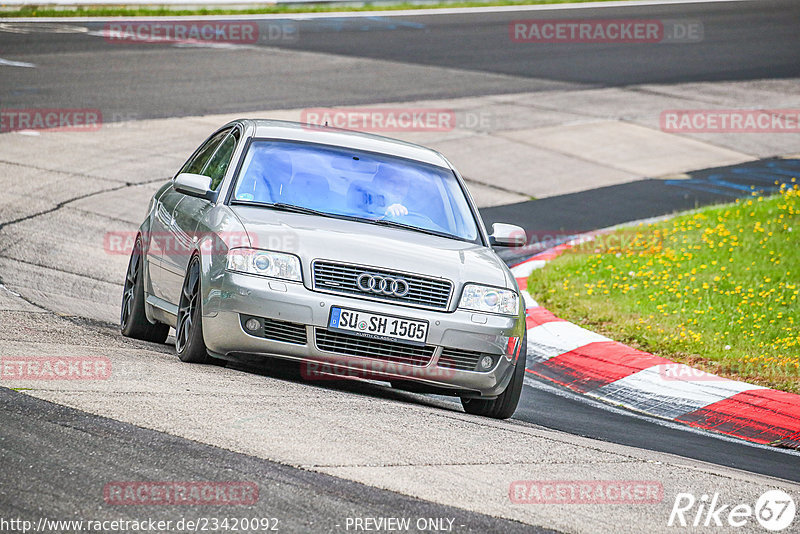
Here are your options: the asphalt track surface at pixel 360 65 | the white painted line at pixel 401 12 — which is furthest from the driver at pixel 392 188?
the white painted line at pixel 401 12

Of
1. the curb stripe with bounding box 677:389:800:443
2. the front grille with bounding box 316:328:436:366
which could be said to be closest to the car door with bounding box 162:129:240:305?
the front grille with bounding box 316:328:436:366

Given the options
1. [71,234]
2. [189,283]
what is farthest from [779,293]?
[71,234]

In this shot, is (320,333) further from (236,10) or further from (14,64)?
(236,10)

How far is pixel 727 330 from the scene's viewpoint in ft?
32.6

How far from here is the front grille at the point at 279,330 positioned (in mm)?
6863

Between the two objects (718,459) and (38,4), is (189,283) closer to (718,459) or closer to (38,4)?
(718,459)

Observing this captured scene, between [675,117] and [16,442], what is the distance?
17550 mm

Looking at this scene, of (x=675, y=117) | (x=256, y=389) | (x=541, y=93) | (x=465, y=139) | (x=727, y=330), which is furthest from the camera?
(x=541, y=93)

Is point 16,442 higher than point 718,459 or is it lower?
higher

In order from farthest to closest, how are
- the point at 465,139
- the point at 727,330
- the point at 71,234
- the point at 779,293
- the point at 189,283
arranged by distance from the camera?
1. the point at 465,139
2. the point at 71,234
3. the point at 779,293
4. the point at 727,330
5. the point at 189,283

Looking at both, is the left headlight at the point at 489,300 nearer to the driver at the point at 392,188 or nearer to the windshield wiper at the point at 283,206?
the driver at the point at 392,188

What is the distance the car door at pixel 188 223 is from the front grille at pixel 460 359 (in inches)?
58.0

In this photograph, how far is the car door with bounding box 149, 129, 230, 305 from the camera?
789 cm

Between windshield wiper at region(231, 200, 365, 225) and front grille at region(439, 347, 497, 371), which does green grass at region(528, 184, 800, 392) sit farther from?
windshield wiper at region(231, 200, 365, 225)
